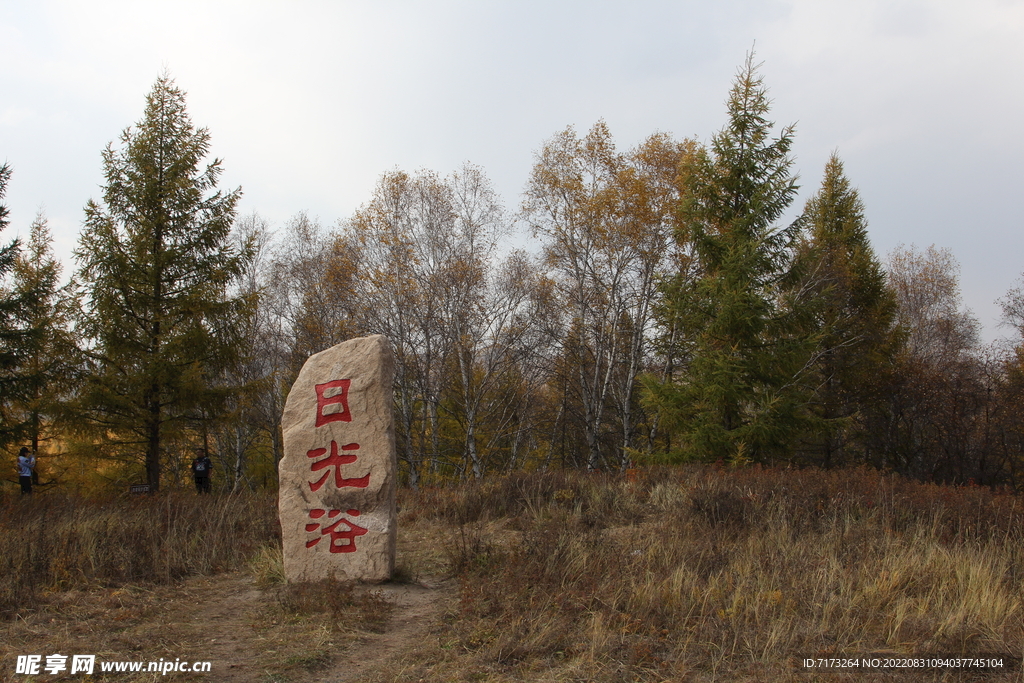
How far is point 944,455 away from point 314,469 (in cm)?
1776

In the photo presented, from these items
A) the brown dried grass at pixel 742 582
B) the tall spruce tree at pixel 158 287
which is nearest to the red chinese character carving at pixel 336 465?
the brown dried grass at pixel 742 582

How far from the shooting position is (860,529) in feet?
20.4

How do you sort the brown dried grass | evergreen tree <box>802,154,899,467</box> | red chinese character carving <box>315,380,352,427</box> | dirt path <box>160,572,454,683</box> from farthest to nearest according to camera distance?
1. evergreen tree <box>802,154,899,467</box>
2. red chinese character carving <box>315,380,352,427</box>
3. dirt path <box>160,572,454,683</box>
4. the brown dried grass

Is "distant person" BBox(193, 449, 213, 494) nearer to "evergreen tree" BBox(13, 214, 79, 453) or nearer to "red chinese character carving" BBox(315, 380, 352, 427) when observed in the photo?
"evergreen tree" BBox(13, 214, 79, 453)

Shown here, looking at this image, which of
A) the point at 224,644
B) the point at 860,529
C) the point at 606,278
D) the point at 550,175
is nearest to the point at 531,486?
the point at 860,529

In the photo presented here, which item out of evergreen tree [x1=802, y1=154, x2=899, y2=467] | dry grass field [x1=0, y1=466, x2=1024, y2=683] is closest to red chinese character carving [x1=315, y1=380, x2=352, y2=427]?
dry grass field [x1=0, y1=466, x2=1024, y2=683]

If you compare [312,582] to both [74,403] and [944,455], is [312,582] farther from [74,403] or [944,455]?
[944,455]

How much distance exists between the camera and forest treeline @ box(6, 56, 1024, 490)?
12.1 metres

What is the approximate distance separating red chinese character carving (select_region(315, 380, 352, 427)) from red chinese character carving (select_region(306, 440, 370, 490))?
0.24 metres

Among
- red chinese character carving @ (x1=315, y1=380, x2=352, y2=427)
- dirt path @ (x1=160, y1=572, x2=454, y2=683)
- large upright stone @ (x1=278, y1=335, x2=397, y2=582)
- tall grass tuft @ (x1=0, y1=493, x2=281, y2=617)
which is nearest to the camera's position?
dirt path @ (x1=160, y1=572, x2=454, y2=683)

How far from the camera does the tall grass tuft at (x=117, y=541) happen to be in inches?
231

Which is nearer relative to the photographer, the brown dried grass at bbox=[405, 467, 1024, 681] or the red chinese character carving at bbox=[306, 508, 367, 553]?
the brown dried grass at bbox=[405, 467, 1024, 681]

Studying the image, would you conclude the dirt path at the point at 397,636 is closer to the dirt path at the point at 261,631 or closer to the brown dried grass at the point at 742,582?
the dirt path at the point at 261,631

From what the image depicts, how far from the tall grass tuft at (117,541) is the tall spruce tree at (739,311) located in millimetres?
7712
